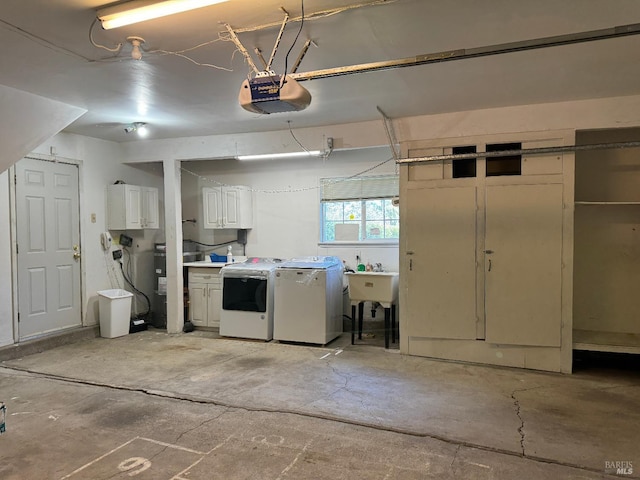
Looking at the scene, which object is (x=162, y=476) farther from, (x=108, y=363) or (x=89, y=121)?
(x=89, y=121)

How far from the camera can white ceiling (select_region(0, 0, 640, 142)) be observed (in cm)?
237

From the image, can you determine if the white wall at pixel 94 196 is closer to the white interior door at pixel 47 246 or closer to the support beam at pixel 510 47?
the white interior door at pixel 47 246

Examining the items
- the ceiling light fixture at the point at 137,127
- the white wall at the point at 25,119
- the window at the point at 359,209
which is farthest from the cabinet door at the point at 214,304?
the white wall at the point at 25,119

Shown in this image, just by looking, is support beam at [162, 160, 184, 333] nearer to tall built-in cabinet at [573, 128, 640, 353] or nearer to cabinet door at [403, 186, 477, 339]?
cabinet door at [403, 186, 477, 339]

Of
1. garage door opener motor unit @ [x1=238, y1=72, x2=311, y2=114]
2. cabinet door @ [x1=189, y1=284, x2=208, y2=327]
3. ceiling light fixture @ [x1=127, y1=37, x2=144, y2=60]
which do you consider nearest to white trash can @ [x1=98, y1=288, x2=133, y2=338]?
cabinet door @ [x1=189, y1=284, x2=208, y2=327]

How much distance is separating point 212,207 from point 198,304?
53.1 inches

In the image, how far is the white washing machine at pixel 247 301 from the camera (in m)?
5.25

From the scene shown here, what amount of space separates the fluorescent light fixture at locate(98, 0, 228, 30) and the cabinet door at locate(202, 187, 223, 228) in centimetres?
377

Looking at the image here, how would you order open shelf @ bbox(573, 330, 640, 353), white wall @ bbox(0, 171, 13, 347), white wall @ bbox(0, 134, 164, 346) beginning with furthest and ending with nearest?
white wall @ bbox(0, 134, 164, 346)
white wall @ bbox(0, 171, 13, 347)
open shelf @ bbox(573, 330, 640, 353)

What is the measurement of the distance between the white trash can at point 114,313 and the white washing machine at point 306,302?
204 centimetres

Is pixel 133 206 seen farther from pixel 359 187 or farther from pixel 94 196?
pixel 359 187

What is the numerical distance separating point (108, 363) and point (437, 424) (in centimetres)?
328

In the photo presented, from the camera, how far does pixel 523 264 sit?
421cm

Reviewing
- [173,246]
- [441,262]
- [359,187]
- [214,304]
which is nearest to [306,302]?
[214,304]
